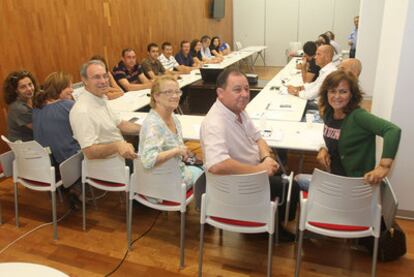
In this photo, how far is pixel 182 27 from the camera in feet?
28.0

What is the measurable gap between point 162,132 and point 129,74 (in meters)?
3.20

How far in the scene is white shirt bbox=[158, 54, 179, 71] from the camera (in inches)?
264

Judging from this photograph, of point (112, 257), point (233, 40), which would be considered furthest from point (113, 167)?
point (233, 40)

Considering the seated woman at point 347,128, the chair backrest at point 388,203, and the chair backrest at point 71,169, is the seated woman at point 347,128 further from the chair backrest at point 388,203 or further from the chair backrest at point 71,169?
the chair backrest at point 71,169

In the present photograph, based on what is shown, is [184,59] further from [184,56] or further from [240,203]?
[240,203]

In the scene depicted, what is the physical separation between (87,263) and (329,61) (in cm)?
333

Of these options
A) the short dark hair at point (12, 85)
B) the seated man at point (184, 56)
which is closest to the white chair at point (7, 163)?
the short dark hair at point (12, 85)

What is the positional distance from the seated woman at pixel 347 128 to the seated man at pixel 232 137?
438mm

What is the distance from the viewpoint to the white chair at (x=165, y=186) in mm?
2375

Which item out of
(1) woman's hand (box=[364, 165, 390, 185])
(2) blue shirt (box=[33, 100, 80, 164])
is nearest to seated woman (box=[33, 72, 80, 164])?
(2) blue shirt (box=[33, 100, 80, 164])

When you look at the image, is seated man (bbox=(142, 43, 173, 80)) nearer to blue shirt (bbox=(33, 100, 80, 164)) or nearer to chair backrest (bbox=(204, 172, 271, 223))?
blue shirt (bbox=(33, 100, 80, 164))

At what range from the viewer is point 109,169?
107 inches

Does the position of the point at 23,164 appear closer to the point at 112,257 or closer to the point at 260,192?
the point at 112,257

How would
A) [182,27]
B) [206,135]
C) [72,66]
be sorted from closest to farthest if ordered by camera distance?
[206,135] < [72,66] < [182,27]
